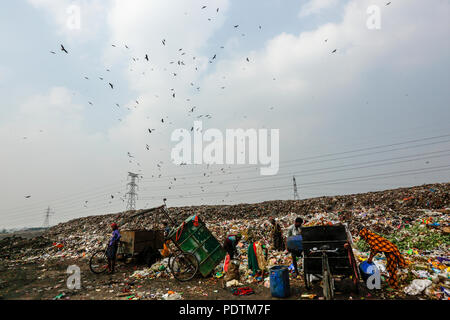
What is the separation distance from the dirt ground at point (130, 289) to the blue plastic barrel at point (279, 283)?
6.7 inches

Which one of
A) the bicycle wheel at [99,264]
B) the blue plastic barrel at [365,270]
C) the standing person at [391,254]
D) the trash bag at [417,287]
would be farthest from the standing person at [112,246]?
the trash bag at [417,287]

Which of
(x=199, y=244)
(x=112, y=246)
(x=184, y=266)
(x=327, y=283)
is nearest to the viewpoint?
(x=327, y=283)

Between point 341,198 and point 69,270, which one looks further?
point 341,198

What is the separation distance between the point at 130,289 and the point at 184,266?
1.87 m

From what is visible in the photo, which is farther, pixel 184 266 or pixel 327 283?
pixel 184 266

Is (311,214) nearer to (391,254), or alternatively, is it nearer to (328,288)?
(391,254)

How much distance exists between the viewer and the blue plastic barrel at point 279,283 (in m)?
5.05

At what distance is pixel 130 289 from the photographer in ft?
Result: 21.1

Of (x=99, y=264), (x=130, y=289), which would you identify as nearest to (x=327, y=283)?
(x=130, y=289)

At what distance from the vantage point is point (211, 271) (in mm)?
7082
